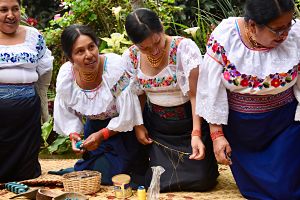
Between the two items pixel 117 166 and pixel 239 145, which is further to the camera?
pixel 117 166

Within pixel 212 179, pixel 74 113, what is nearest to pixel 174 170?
pixel 212 179

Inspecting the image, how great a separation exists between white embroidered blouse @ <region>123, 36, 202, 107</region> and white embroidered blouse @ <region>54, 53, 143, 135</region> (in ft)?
0.40

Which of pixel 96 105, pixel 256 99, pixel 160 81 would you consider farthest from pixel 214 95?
pixel 96 105

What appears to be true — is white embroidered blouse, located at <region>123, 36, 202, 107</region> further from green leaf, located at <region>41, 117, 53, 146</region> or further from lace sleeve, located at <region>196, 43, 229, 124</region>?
green leaf, located at <region>41, 117, 53, 146</region>

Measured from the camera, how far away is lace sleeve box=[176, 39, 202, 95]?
3623 mm

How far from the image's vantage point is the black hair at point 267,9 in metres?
3.07

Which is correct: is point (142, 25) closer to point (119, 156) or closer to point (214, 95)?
point (214, 95)

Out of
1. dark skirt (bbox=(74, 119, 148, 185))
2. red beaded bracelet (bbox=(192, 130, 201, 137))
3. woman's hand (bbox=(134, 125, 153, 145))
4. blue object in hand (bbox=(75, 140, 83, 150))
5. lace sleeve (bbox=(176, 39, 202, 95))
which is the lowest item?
dark skirt (bbox=(74, 119, 148, 185))

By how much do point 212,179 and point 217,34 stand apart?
3.28ft

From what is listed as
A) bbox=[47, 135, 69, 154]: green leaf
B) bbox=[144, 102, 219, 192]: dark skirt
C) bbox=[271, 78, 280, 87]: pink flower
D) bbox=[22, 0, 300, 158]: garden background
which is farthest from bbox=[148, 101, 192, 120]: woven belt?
bbox=[47, 135, 69, 154]: green leaf

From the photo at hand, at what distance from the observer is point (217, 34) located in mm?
3445

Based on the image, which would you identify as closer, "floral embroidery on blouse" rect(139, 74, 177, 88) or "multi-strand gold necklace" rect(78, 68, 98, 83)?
"floral embroidery on blouse" rect(139, 74, 177, 88)

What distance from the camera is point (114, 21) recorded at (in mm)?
6301

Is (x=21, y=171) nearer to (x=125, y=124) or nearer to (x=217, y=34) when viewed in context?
(x=125, y=124)
